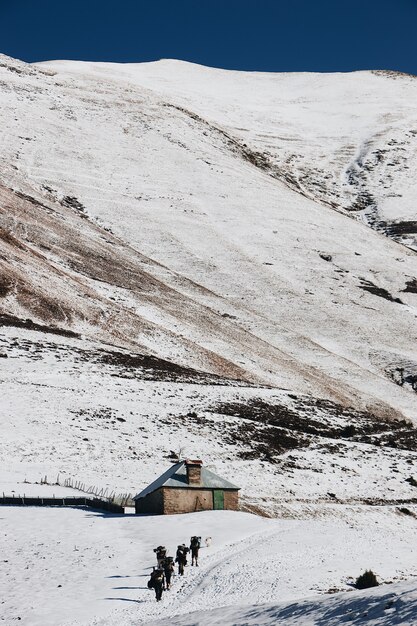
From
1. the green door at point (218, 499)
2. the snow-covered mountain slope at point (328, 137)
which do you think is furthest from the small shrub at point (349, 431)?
the snow-covered mountain slope at point (328, 137)

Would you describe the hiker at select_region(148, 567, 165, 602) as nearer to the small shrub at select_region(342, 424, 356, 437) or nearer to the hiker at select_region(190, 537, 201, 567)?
the hiker at select_region(190, 537, 201, 567)

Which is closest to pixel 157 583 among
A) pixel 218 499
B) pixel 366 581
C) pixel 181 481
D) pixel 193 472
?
pixel 366 581

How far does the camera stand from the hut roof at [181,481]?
34.7 meters

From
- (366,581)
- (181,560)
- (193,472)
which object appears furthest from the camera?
(193,472)

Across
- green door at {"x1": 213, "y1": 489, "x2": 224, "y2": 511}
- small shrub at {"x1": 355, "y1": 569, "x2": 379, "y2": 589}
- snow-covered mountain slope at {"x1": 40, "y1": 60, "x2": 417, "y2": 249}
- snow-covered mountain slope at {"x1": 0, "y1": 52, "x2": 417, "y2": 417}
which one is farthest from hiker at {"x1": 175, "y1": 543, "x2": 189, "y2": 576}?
snow-covered mountain slope at {"x1": 40, "y1": 60, "x2": 417, "y2": 249}

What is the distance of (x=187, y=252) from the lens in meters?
93.9

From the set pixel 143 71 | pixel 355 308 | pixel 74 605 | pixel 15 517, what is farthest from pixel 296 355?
pixel 143 71

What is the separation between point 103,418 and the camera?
4659 cm

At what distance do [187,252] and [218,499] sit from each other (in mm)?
59584

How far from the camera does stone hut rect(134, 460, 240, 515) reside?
34500mm

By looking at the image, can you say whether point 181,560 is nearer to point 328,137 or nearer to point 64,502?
point 64,502

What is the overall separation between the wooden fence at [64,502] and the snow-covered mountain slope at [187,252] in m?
27.3

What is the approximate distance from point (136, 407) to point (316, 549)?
23.1 m

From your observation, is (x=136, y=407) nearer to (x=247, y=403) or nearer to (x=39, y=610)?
(x=247, y=403)
